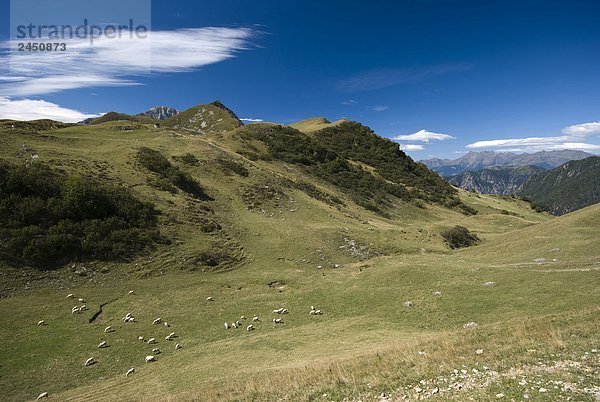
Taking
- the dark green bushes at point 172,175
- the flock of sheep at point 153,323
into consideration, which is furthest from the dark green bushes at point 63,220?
the dark green bushes at point 172,175

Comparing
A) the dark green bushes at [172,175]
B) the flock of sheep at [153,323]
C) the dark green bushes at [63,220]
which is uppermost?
the dark green bushes at [172,175]

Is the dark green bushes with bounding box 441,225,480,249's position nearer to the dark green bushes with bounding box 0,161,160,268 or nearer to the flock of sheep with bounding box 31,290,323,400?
the flock of sheep with bounding box 31,290,323,400

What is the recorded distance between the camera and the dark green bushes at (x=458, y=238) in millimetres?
53066

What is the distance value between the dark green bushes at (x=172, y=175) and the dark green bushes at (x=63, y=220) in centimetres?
1060

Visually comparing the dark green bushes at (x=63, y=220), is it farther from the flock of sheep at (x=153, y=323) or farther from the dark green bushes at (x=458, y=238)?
the dark green bushes at (x=458, y=238)

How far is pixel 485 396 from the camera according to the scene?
9875 mm

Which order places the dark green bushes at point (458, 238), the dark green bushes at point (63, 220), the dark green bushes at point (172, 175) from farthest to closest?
the dark green bushes at point (458, 238) < the dark green bushes at point (172, 175) < the dark green bushes at point (63, 220)

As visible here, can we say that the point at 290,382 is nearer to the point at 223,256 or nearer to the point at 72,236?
the point at 223,256

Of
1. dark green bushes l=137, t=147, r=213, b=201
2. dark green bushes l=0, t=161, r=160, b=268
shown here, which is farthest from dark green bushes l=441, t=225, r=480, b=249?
dark green bushes l=0, t=161, r=160, b=268

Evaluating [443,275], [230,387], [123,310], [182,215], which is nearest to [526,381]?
[230,387]

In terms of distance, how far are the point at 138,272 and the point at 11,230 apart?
11273mm

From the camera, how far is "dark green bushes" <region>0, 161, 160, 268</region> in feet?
100

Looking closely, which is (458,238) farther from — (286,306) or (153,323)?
(153,323)

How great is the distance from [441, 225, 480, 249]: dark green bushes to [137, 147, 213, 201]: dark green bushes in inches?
1467
